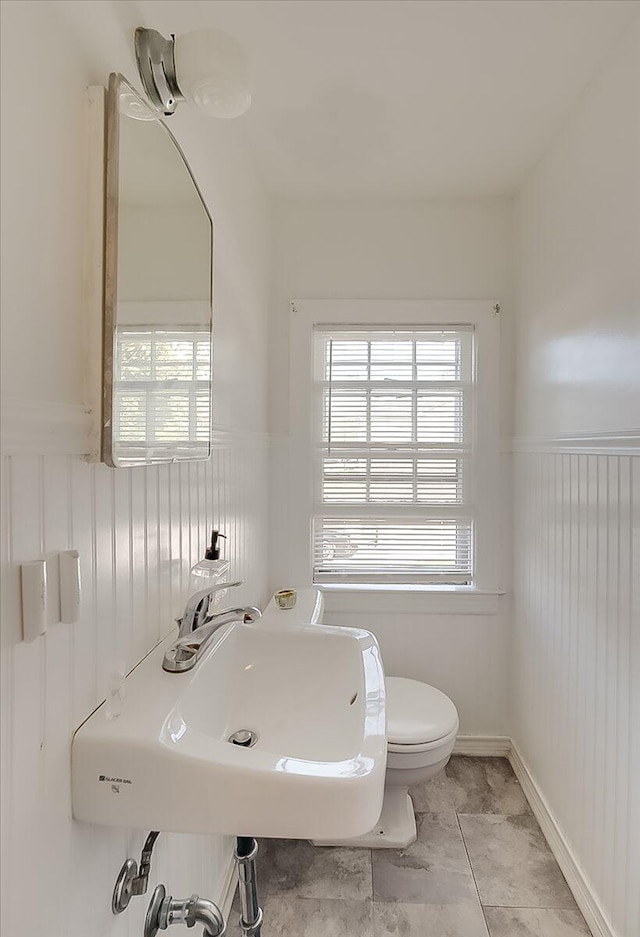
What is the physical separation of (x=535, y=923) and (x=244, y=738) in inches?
43.7

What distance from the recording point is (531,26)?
1457 mm

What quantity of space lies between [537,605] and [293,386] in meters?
1.36

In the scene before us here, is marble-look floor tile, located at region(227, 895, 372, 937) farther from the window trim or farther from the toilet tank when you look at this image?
the window trim

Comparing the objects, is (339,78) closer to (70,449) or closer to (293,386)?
(293,386)

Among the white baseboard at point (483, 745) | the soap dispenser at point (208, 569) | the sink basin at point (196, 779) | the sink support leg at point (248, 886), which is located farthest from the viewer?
the white baseboard at point (483, 745)

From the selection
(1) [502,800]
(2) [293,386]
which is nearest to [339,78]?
(2) [293,386]

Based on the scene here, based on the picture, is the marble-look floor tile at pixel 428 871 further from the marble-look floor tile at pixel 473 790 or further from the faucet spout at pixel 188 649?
the faucet spout at pixel 188 649

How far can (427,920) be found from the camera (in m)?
1.60

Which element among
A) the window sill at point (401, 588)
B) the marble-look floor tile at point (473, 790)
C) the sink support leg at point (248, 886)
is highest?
the window sill at point (401, 588)

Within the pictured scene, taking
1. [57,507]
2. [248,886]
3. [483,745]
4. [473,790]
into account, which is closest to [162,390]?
[57,507]

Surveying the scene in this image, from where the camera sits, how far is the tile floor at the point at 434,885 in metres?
1.59

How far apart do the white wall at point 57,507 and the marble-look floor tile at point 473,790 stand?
1.28 metres

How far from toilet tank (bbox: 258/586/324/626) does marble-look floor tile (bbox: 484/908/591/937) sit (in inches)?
39.1

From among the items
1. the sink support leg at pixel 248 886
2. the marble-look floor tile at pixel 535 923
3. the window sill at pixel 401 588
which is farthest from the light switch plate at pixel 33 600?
the window sill at pixel 401 588
